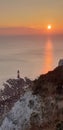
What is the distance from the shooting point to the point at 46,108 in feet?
66.1

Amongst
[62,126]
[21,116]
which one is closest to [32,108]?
[21,116]

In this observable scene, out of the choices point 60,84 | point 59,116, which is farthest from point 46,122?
point 60,84

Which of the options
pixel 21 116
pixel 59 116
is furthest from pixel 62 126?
pixel 21 116

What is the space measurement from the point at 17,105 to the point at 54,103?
173 cm

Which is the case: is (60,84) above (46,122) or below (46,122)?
above

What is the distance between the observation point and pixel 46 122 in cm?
1986

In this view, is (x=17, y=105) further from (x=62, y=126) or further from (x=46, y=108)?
(x=62, y=126)

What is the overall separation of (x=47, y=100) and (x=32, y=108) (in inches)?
28.2

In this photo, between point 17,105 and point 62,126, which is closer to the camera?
point 62,126

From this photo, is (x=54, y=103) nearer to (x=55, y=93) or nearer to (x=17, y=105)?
(x=55, y=93)

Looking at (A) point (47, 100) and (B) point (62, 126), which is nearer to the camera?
(B) point (62, 126)

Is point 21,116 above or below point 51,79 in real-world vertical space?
below

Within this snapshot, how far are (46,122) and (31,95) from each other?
1579 millimetres

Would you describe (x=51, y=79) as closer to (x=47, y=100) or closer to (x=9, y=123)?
(x=47, y=100)
